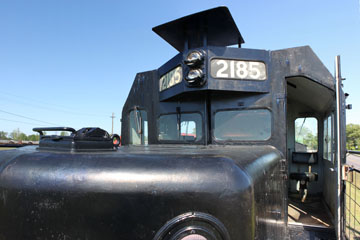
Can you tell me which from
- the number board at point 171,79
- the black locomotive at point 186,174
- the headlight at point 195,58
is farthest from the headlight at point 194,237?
the number board at point 171,79

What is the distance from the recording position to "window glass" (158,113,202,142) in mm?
3371

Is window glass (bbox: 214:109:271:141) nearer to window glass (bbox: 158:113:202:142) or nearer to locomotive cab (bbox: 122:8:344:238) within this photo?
locomotive cab (bbox: 122:8:344:238)

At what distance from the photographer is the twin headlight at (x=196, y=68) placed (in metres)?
2.98

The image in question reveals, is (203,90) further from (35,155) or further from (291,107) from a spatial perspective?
(291,107)

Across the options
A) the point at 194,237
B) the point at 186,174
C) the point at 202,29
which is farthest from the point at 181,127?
the point at 194,237

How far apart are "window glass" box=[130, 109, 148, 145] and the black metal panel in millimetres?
1305

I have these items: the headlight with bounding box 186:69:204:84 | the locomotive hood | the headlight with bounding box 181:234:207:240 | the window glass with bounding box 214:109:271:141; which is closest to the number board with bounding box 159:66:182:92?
the headlight with bounding box 186:69:204:84

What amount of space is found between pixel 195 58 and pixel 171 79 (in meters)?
0.63

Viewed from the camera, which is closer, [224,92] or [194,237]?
[194,237]

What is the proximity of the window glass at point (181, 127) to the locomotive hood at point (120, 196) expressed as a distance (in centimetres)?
198

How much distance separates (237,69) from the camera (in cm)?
306

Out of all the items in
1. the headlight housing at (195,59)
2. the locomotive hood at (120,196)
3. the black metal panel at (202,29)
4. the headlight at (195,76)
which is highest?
the black metal panel at (202,29)

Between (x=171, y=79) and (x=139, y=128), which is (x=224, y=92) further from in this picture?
(x=139, y=128)

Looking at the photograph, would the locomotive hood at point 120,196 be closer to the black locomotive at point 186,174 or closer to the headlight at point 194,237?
the black locomotive at point 186,174
